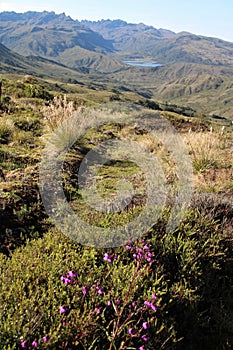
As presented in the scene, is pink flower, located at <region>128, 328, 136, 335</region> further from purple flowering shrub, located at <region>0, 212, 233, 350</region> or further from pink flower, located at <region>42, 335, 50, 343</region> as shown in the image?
pink flower, located at <region>42, 335, 50, 343</region>

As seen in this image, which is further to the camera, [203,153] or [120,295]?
[203,153]

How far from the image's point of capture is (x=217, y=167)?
8.02 m

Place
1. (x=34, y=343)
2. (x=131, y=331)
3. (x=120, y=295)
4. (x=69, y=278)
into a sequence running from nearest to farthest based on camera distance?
(x=34, y=343)
(x=131, y=331)
(x=69, y=278)
(x=120, y=295)

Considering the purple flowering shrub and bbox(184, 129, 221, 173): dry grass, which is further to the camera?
bbox(184, 129, 221, 173): dry grass

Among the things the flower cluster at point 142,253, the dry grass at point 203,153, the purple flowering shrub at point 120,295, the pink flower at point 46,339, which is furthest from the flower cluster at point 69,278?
the dry grass at point 203,153

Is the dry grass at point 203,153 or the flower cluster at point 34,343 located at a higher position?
the dry grass at point 203,153

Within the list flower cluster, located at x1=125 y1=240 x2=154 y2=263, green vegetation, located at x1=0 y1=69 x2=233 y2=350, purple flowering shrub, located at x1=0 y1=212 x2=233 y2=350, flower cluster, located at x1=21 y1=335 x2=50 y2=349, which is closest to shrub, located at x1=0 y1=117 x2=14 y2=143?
green vegetation, located at x1=0 y1=69 x2=233 y2=350

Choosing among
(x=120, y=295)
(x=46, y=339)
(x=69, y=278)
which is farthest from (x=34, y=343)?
(x=120, y=295)

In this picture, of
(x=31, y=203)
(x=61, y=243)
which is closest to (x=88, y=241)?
(x=61, y=243)

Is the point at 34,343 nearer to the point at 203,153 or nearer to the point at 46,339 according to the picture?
the point at 46,339

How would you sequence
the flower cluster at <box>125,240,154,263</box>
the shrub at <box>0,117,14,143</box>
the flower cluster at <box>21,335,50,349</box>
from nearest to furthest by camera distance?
the flower cluster at <box>21,335,50,349</box>
the flower cluster at <box>125,240,154,263</box>
the shrub at <box>0,117,14,143</box>

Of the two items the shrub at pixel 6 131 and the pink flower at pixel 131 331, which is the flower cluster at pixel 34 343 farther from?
the shrub at pixel 6 131

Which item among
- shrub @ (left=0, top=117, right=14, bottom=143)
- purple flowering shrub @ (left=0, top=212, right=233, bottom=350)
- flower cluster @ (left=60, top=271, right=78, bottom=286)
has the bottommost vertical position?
purple flowering shrub @ (left=0, top=212, right=233, bottom=350)

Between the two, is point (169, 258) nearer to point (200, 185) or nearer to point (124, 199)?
point (124, 199)
